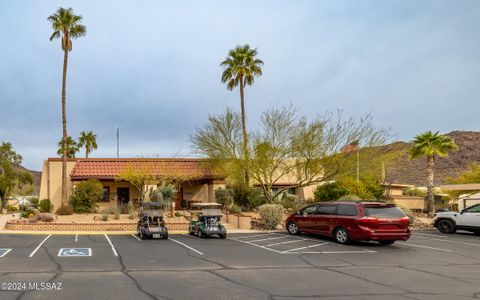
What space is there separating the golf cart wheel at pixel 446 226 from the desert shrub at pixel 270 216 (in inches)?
318

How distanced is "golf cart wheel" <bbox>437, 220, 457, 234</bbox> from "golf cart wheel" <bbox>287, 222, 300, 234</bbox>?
7.90 meters

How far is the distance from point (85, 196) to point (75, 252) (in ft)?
54.9

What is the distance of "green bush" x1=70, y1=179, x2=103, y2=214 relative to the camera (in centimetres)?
3105

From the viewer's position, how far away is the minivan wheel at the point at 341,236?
18.2m

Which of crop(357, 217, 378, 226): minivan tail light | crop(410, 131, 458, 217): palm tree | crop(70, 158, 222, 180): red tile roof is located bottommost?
crop(357, 217, 378, 226): minivan tail light

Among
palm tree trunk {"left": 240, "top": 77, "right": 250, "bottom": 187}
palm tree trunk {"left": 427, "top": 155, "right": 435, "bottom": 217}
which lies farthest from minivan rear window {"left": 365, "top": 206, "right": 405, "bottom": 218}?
palm tree trunk {"left": 427, "top": 155, "right": 435, "bottom": 217}

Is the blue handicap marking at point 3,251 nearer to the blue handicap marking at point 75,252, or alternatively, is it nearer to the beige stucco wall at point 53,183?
the blue handicap marking at point 75,252

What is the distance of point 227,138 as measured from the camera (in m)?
34.6

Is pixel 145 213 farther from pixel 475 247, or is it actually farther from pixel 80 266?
pixel 475 247

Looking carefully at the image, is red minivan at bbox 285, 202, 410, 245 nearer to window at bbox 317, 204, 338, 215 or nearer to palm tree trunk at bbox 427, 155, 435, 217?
window at bbox 317, 204, 338, 215

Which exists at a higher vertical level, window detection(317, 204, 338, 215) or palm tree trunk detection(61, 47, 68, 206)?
palm tree trunk detection(61, 47, 68, 206)

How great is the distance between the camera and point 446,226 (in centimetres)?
2370

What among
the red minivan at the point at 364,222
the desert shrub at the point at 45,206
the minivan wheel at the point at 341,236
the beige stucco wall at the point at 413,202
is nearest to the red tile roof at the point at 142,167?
the desert shrub at the point at 45,206

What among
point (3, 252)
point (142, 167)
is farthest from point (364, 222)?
point (142, 167)
